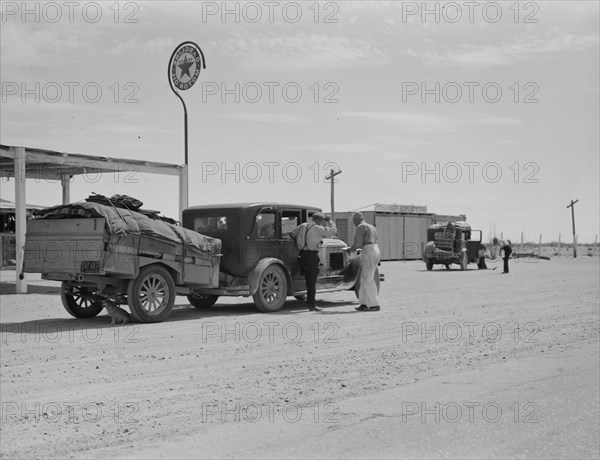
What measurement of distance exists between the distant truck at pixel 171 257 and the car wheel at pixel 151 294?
0.02 metres

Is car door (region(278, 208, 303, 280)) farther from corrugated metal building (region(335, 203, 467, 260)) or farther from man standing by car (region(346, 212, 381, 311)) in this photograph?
corrugated metal building (region(335, 203, 467, 260))

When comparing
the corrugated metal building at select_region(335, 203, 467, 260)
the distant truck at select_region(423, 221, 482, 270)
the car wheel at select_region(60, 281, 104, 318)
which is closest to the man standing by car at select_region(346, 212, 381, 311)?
the car wheel at select_region(60, 281, 104, 318)

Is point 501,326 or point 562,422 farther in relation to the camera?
point 501,326

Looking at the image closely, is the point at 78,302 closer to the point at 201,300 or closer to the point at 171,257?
the point at 171,257

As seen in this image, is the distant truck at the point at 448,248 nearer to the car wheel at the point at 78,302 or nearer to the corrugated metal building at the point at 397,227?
the corrugated metal building at the point at 397,227

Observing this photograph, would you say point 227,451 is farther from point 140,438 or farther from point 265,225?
point 265,225

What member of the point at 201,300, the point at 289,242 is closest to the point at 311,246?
the point at 289,242

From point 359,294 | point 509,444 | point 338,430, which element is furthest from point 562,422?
point 359,294

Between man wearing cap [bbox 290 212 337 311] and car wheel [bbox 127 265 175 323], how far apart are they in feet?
8.78

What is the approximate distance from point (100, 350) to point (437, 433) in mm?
4639

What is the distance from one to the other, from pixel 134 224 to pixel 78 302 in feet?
7.22

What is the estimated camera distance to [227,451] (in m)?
6.14

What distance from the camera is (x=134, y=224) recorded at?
488 inches

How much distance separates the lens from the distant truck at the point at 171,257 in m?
12.1
